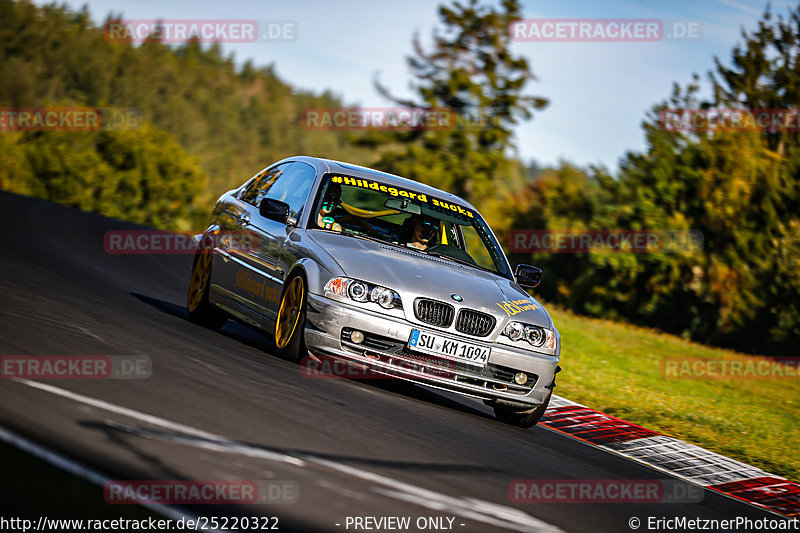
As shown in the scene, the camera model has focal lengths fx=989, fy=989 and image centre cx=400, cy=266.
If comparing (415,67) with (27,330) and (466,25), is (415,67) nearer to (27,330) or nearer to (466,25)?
(466,25)

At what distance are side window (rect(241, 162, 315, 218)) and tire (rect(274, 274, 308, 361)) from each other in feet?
2.82

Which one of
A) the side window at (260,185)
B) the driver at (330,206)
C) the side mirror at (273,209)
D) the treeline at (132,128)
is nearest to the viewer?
the side mirror at (273,209)

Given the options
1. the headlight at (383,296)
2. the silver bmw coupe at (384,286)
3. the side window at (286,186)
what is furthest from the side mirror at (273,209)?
the headlight at (383,296)

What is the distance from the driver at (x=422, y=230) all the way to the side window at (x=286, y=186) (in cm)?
102

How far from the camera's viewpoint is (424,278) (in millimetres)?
7633

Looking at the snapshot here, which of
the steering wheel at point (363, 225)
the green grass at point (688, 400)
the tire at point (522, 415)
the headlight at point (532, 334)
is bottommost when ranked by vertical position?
the green grass at point (688, 400)

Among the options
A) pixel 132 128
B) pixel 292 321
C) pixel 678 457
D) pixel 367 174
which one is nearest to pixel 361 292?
pixel 292 321

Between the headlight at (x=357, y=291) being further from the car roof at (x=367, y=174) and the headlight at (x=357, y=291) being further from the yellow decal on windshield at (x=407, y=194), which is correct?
the car roof at (x=367, y=174)

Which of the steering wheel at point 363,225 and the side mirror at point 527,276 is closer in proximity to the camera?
the steering wheel at point 363,225

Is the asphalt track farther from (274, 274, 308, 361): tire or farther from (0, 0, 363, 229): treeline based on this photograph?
(0, 0, 363, 229): treeline

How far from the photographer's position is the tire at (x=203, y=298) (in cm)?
981

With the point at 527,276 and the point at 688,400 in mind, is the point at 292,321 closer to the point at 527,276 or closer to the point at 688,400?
the point at 527,276

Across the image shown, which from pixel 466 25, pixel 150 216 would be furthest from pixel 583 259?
pixel 150 216

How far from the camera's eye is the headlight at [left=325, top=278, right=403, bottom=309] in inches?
289
